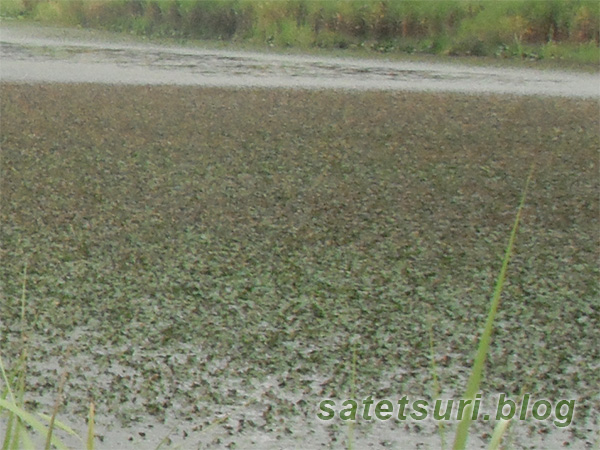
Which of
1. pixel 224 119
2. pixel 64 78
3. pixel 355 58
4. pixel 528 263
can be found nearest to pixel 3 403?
pixel 528 263

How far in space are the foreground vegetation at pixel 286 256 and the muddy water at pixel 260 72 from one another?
1.38 metres

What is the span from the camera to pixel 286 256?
4.12 m

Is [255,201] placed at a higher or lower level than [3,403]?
lower

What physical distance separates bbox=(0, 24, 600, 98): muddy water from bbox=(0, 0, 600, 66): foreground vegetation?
1399mm

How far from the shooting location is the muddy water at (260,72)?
8703 millimetres

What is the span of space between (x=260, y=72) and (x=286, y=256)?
220 inches

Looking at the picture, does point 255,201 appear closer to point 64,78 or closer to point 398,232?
point 398,232

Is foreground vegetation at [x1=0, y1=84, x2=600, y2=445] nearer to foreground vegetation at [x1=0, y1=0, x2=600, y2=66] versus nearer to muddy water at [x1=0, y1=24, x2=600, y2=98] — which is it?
muddy water at [x1=0, y1=24, x2=600, y2=98]

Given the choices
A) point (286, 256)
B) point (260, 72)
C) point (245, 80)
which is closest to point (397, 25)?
point (260, 72)

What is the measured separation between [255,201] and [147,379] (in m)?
2.17

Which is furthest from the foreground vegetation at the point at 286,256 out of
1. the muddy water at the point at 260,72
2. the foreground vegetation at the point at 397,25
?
the foreground vegetation at the point at 397,25

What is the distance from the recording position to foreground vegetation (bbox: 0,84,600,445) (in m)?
2.93

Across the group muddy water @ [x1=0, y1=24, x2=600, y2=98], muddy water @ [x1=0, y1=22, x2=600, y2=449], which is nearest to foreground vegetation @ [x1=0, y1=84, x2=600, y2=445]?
muddy water @ [x1=0, y1=22, x2=600, y2=449]

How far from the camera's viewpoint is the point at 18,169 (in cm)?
546
